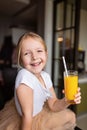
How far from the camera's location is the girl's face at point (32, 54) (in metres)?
0.84

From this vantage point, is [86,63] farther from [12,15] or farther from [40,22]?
[12,15]

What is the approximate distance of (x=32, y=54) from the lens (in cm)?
85

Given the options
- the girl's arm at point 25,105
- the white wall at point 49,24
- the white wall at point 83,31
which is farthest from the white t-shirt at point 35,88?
the white wall at point 83,31

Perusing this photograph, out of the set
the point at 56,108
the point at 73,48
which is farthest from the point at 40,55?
the point at 73,48

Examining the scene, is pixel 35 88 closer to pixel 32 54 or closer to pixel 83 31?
pixel 32 54

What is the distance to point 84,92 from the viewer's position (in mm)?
2602

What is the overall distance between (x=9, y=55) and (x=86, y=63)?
207 centimetres

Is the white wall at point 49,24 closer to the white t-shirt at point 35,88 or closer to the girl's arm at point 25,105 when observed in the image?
the white t-shirt at point 35,88

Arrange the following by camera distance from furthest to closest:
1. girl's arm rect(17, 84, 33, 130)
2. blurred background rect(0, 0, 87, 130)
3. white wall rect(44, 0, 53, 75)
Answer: white wall rect(44, 0, 53, 75), blurred background rect(0, 0, 87, 130), girl's arm rect(17, 84, 33, 130)

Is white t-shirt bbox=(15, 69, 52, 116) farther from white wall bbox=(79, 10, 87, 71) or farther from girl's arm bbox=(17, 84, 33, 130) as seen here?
white wall bbox=(79, 10, 87, 71)

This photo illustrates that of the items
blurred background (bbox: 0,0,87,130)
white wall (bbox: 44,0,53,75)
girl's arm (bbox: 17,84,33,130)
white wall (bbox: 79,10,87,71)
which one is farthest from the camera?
white wall (bbox: 79,10,87,71)

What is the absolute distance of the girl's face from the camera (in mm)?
837

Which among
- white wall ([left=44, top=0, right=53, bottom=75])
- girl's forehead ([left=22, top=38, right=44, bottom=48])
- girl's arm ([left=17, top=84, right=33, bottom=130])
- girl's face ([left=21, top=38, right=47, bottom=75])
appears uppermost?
white wall ([left=44, top=0, right=53, bottom=75])

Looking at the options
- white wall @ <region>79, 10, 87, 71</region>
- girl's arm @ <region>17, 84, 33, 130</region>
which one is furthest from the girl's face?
white wall @ <region>79, 10, 87, 71</region>
